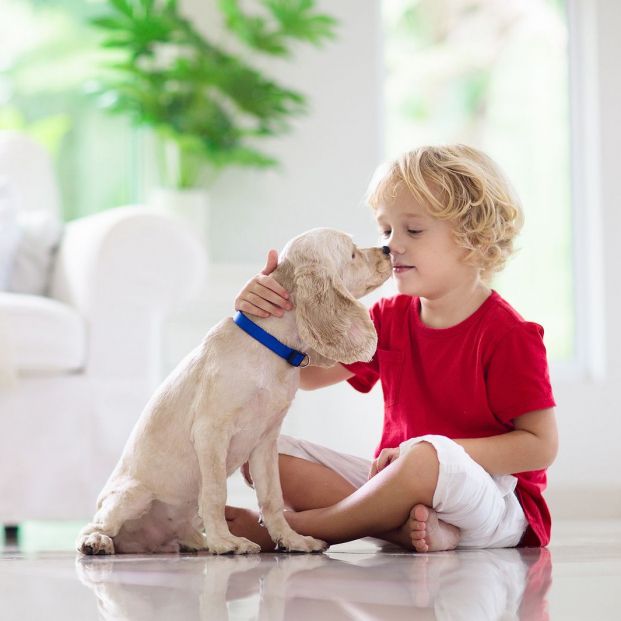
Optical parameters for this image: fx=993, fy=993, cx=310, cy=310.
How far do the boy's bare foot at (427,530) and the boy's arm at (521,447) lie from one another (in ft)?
0.39

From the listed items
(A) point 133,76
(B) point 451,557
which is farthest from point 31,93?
(B) point 451,557

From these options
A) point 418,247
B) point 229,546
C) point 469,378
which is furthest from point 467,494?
point 418,247

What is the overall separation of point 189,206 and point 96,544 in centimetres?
203

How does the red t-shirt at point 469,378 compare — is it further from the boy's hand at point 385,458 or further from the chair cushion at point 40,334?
the chair cushion at point 40,334

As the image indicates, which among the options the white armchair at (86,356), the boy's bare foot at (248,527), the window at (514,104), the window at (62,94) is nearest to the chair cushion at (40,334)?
the white armchair at (86,356)

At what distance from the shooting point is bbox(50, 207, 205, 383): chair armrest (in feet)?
8.32

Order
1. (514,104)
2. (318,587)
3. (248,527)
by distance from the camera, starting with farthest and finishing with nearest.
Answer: (514,104) → (248,527) → (318,587)

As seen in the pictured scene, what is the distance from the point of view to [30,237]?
9.25 ft

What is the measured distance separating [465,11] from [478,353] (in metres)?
2.83

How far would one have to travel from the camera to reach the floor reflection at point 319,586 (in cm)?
94

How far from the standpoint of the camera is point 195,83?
3.37 meters

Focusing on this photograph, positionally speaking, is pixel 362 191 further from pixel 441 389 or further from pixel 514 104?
pixel 441 389

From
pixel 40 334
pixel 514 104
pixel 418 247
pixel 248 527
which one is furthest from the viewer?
pixel 514 104

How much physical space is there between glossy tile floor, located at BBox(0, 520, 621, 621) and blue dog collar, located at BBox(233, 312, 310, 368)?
29 cm
